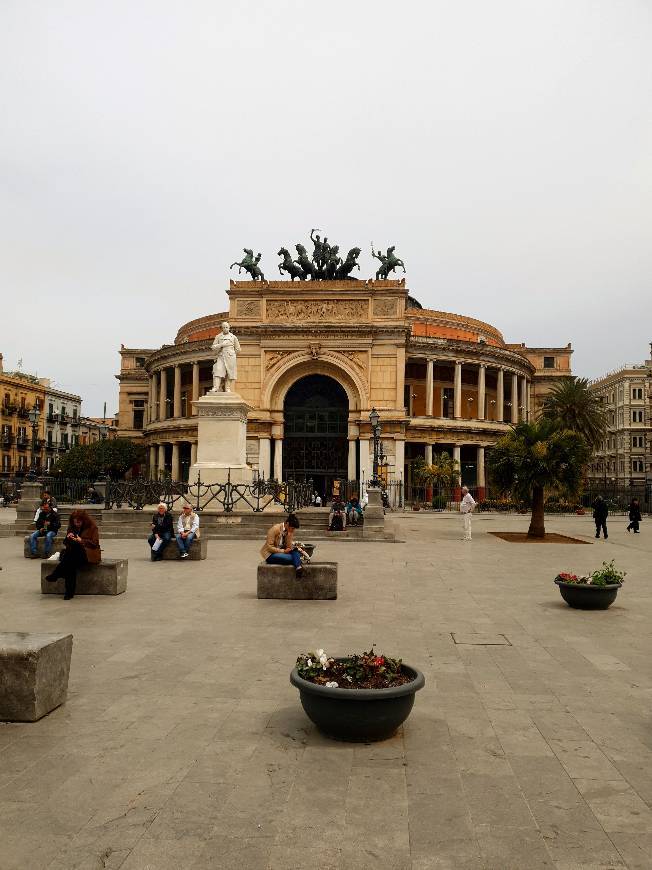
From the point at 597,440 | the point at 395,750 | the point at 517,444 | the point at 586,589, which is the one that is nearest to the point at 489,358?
the point at 597,440

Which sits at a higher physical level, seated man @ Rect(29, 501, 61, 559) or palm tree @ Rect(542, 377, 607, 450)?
palm tree @ Rect(542, 377, 607, 450)

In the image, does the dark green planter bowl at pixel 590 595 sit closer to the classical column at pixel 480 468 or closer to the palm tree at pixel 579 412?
the palm tree at pixel 579 412

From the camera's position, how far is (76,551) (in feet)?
36.2

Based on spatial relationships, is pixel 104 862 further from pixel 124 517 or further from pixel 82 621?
pixel 124 517

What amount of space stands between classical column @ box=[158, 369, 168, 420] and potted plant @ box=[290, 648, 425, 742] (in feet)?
210

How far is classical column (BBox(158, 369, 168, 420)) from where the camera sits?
67.5 m

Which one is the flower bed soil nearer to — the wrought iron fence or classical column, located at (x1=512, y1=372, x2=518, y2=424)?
the wrought iron fence

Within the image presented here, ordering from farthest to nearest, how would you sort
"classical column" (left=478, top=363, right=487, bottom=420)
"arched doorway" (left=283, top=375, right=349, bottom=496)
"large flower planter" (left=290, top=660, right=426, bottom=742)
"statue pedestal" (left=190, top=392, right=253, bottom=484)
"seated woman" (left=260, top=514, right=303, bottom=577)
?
1. "classical column" (left=478, top=363, right=487, bottom=420)
2. "arched doorway" (left=283, top=375, right=349, bottom=496)
3. "statue pedestal" (left=190, top=392, right=253, bottom=484)
4. "seated woman" (left=260, top=514, right=303, bottom=577)
5. "large flower planter" (left=290, top=660, right=426, bottom=742)

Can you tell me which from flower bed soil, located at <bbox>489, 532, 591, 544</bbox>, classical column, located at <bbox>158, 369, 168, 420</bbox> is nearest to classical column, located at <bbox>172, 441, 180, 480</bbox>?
classical column, located at <bbox>158, 369, 168, 420</bbox>

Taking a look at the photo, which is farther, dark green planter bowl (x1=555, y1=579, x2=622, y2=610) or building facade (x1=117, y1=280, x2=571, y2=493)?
building facade (x1=117, y1=280, x2=571, y2=493)

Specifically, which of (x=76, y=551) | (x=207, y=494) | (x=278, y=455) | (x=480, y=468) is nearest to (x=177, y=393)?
(x=278, y=455)

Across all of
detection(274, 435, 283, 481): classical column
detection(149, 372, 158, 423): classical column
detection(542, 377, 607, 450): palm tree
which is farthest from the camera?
detection(149, 372, 158, 423): classical column

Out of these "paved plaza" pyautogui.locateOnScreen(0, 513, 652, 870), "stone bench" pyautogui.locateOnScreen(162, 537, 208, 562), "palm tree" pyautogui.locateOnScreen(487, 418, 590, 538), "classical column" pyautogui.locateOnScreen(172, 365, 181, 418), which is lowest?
"paved plaza" pyautogui.locateOnScreen(0, 513, 652, 870)

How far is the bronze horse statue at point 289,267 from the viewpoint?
187ft
